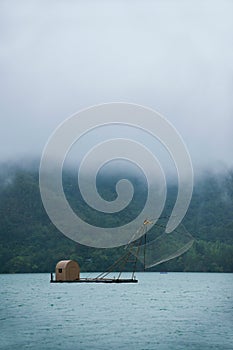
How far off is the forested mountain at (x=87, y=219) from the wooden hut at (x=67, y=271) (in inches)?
2407

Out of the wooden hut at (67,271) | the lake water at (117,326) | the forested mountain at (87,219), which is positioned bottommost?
the lake water at (117,326)

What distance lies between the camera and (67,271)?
300 feet

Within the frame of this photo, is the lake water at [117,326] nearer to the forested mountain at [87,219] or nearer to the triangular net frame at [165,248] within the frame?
the triangular net frame at [165,248]

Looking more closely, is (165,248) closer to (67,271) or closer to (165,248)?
(165,248)

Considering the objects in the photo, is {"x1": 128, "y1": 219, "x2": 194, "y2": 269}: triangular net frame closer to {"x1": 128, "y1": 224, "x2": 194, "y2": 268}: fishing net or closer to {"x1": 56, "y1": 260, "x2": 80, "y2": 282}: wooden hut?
{"x1": 128, "y1": 224, "x2": 194, "y2": 268}: fishing net

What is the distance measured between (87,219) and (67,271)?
76228mm

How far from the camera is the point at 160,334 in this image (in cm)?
3491

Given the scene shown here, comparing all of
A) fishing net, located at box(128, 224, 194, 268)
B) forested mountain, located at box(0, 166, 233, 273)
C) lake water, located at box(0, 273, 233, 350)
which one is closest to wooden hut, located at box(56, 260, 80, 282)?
fishing net, located at box(128, 224, 194, 268)

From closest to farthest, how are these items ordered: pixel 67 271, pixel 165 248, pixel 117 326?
pixel 117 326, pixel 165 248, pixel 67 271

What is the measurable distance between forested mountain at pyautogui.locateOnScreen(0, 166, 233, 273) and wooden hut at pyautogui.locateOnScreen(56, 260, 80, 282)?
2407 inches

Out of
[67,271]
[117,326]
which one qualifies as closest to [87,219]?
[67,271]

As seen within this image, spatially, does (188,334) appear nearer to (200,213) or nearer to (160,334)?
(160,334)

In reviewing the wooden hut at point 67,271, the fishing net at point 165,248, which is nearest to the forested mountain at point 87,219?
the wooden hut at point 67,271

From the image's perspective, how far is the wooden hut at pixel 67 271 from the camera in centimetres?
9112
